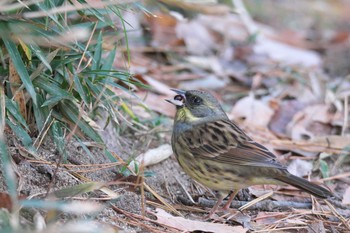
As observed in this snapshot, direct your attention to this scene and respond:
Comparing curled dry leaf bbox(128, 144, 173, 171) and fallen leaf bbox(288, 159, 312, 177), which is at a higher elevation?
curled dry leaf bbox(128, 144, 173, 171)

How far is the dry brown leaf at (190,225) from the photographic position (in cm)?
385

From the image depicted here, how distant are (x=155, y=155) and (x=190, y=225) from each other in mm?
1042

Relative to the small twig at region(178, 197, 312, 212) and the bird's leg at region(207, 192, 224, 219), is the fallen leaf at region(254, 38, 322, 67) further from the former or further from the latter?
the bird's leg at region(207, 192, 224, 219)

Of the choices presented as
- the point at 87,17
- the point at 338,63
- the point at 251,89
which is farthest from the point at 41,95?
the point at 338,63

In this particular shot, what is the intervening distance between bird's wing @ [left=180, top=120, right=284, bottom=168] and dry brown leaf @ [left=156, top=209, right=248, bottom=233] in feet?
1.64

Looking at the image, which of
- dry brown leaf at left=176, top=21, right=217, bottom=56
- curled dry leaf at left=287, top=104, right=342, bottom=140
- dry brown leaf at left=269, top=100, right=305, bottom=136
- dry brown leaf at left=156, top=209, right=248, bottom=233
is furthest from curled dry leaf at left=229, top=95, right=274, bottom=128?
dry brown leaf at left=156, top=209, right=248, bottom=233

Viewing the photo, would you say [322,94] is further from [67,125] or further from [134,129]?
[67,125]

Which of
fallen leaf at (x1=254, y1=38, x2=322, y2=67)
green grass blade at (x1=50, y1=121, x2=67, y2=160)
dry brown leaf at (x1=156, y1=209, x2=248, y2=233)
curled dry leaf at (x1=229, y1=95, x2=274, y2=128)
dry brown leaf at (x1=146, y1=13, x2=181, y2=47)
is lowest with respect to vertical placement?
fallen leaf at (x1=254, y1=38, x2=322, y2=67)

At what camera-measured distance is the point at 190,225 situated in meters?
3.88

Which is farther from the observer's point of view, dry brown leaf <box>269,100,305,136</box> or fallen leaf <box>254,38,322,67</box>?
fallen leaf <box>254,38,322,67</box>

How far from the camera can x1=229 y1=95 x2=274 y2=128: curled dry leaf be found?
20.0 ft

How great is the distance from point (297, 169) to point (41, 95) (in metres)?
2.21

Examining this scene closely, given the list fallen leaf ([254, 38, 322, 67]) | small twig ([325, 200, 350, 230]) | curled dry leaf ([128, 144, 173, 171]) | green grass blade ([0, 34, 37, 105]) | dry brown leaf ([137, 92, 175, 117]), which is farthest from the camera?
fallen leaf ([254, 38, 322, 67])

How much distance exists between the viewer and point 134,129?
507 cm
